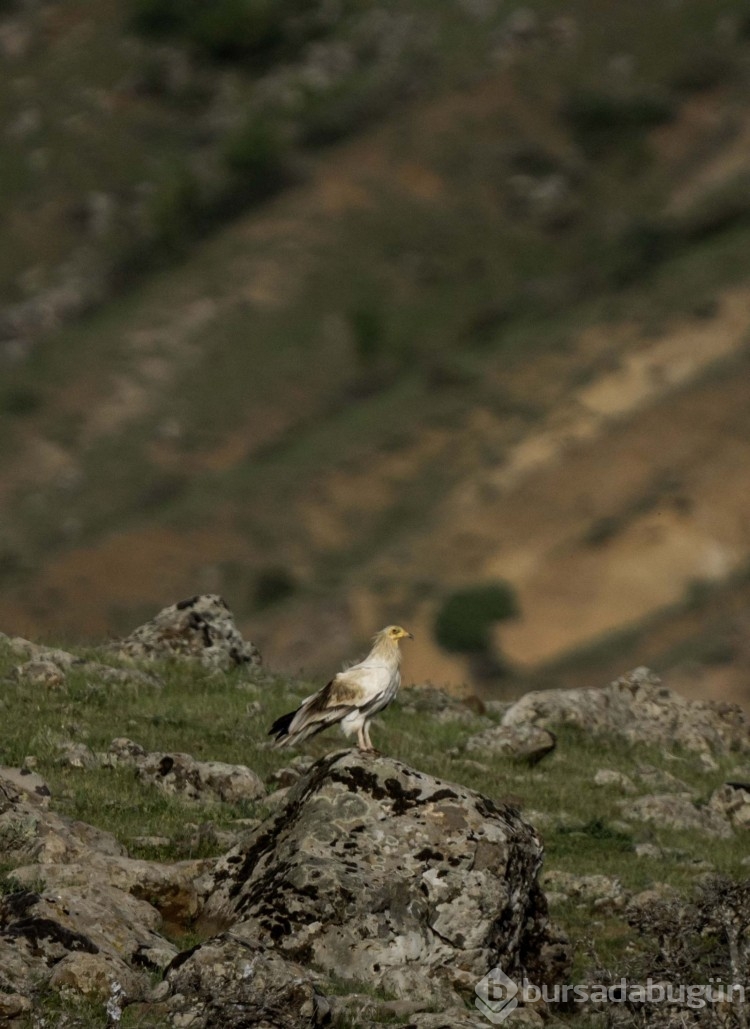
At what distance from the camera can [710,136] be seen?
131 meters

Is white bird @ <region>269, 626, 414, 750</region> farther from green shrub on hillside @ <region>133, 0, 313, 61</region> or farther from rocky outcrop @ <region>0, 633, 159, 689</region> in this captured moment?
green shrub on hillside @ <region>133, 0, 313, 61</region>

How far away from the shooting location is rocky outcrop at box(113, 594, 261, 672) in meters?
26.6

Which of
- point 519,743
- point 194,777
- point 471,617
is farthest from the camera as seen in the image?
point 471,617

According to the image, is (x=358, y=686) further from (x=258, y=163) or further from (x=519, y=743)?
(x=258, y=163)

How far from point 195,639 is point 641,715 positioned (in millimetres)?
7660

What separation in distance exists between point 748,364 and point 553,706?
67.6 meters

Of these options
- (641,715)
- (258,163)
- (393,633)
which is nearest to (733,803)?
(641,715)

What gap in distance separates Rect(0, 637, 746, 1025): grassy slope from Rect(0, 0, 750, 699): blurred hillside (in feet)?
107

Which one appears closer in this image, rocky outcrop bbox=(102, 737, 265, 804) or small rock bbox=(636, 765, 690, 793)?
rocky outcrop bbox=(102, 737, 265, 804)

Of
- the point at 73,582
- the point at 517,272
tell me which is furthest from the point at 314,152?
the point at 73,582

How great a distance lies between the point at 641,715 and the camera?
95.3 ft

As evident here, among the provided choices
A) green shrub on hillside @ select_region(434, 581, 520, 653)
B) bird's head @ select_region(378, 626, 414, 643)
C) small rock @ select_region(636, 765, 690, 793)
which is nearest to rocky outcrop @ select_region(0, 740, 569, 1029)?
bird's head @ select_region(378, 626, 414, 643)

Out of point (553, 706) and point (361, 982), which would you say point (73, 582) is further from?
point (361, 982)

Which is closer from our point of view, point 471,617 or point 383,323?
point 471,617
